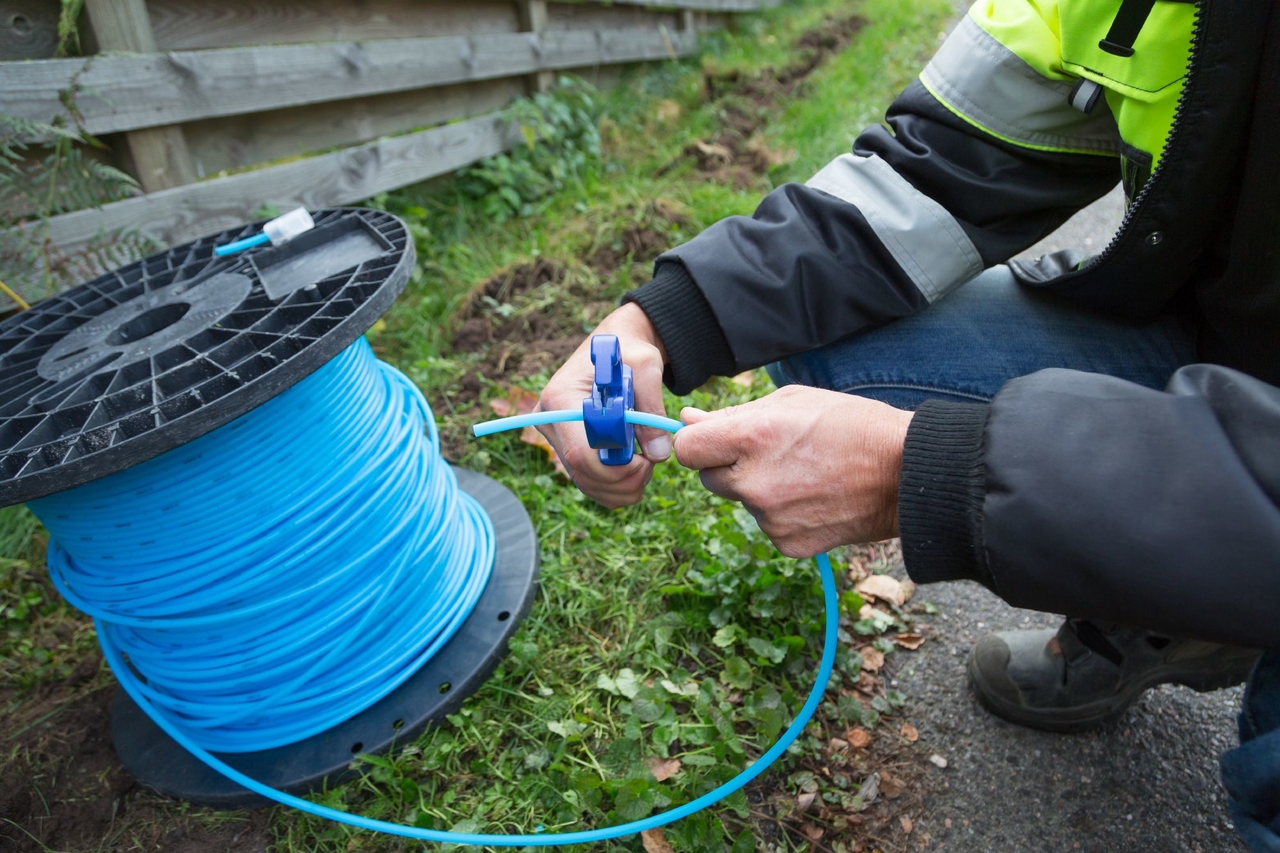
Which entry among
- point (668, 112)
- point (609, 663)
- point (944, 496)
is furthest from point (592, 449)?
point (668, 112)

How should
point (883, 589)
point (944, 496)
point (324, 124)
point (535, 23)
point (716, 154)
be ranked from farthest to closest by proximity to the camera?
point (535, 23)
point (716, 154)
point (324, 124)
point (883, 589)
point (944, 496)

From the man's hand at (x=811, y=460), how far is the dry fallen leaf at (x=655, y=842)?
0.68m

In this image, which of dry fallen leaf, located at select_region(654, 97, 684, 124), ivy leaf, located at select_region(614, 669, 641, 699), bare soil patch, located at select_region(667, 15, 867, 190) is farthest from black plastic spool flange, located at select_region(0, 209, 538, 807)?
dry fallen leaf, located at select_region(654, 97, 684, 124)

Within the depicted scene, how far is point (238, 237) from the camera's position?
1933mm

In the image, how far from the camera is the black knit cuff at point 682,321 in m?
1.44

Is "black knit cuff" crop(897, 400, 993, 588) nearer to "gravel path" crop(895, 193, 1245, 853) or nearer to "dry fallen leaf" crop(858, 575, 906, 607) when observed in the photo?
"gravel path" crop(895, 193, 1245, 853)

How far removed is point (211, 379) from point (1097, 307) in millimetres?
1592

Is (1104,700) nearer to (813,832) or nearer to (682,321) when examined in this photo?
(813,832)

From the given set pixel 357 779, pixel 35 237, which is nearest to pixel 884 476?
pixel 357 779

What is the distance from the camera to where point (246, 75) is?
292cm

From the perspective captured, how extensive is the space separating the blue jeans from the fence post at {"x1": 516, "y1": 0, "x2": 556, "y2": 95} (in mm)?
3775

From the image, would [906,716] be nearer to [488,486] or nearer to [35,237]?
[488,486]

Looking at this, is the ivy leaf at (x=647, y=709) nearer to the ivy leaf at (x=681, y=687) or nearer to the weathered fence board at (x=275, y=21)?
the ivy leaf at (x=681, y=687)

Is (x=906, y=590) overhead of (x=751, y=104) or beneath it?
beneath
